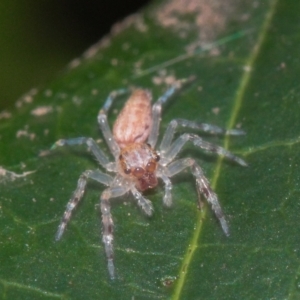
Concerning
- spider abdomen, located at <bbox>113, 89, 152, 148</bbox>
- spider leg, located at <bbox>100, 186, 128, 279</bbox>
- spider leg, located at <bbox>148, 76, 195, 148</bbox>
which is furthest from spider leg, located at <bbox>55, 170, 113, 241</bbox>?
spider leg, located at <bbox>148, 76, 195, 148</bbox>

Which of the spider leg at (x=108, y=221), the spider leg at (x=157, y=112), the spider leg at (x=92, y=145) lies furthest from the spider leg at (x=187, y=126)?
the spider leg at (x=108, y=221)

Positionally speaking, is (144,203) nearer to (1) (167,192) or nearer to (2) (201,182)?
(1) (167,192)

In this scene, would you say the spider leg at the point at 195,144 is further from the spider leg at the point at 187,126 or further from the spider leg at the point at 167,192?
the spider leg at the point at 167,192

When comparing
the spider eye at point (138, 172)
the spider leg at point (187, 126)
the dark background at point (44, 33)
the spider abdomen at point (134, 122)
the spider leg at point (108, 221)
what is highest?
the dark background at point (44, 33)

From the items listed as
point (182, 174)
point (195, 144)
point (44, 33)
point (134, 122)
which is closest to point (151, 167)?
point (182, 174)

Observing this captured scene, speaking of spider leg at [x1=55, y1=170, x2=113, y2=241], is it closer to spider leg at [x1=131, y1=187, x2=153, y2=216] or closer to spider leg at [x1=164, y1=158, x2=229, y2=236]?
spider leg at [x1=131, y1=187, x2=153, y2=216]

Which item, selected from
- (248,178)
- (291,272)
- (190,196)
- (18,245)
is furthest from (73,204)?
(291,272)

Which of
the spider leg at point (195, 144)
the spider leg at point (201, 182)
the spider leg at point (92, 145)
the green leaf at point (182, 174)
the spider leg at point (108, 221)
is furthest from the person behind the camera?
the spider leg at point (92, 145)
